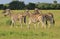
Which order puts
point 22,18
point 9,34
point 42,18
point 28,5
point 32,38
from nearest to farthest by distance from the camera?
point 32,38, point 9,34, point 42,18, point 22,18, point 28,5

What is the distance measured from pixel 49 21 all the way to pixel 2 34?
5.98 metres

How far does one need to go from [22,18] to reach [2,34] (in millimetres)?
5046

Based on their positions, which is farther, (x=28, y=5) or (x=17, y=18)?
(x=28, y=5)

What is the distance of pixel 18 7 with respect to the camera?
54.9 m

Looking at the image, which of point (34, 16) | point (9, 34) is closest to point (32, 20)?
point (34, 16)

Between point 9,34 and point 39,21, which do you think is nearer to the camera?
point 9,34

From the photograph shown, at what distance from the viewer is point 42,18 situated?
17.6 m

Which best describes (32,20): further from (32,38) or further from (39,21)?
(32,38)

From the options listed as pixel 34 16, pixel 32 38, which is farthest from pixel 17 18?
pixel 32 38

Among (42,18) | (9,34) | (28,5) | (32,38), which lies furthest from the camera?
(28,5)

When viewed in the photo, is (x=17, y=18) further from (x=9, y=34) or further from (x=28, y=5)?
(x=28, y=5)

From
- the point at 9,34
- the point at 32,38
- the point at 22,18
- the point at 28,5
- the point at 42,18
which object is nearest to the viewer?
the point at 32,38

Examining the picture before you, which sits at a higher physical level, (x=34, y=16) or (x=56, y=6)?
(x=34, y=16)

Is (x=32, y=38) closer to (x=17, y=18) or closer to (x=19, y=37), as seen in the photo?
(x=19, y=37)
